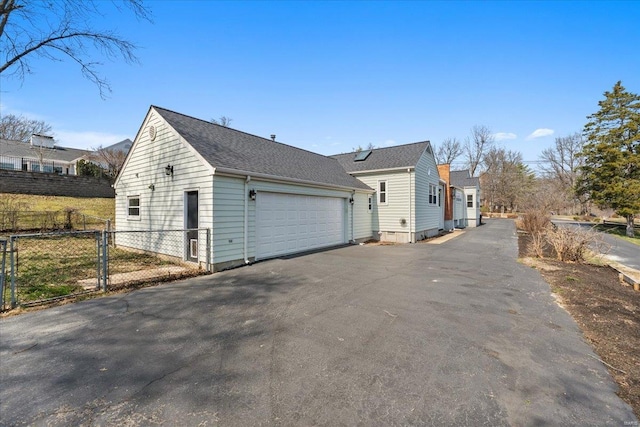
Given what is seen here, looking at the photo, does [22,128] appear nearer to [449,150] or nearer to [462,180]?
[462,180]

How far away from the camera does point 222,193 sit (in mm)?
8297

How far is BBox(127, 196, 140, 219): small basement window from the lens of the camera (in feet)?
36.4

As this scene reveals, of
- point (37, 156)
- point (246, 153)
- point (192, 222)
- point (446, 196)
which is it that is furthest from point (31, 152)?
point (446, 196)

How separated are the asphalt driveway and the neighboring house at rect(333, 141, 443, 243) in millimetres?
9265

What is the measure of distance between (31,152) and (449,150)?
5911 centimetres

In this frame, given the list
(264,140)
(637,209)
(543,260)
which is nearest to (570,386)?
(543,260)

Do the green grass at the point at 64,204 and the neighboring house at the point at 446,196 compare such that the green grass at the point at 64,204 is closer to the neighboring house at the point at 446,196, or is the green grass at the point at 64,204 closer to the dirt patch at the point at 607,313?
the dirt patch at the point at 607,313

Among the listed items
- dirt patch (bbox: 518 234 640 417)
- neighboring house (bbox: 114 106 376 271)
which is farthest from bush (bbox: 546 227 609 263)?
neighboring house (bbox: 114 106 376 271)

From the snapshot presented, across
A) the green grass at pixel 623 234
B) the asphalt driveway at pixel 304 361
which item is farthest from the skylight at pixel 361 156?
the green grass at pixel 623 234

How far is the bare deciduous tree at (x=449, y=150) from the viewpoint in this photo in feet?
166

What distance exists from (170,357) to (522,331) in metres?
4.89

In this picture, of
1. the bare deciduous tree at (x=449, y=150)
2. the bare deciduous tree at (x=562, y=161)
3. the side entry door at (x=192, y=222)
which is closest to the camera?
the side entry door at (x=192, y=222)

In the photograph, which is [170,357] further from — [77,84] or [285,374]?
[77,84]

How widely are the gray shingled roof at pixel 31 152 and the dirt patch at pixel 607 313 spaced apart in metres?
43.0
